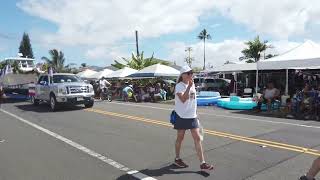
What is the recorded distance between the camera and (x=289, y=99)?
18031 millimetres

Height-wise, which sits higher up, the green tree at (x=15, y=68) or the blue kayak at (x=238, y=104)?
the green tree at (x=15, y=68)

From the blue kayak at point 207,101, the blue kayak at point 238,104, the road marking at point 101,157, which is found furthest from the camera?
the blue kayak at point 207,101

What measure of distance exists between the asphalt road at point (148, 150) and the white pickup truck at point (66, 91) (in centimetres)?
573

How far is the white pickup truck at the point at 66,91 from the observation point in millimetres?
20625

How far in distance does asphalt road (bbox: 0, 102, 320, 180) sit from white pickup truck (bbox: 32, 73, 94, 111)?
5728mm

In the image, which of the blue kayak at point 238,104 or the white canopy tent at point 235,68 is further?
the white canopy tent at point 235,68

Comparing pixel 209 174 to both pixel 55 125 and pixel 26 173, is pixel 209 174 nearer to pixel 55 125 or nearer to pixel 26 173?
pixel 26 173

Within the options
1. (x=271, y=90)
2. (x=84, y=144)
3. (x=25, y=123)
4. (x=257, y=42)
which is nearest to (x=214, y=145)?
(x=84, y=144)

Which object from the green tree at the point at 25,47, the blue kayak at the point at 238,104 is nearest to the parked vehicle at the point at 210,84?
the blue kayak at the point at 238,104

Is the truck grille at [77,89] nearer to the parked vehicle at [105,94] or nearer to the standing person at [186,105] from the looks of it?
the parked vehicle at [105,94]

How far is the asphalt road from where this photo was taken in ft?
24.3

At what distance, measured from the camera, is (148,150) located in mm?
9391

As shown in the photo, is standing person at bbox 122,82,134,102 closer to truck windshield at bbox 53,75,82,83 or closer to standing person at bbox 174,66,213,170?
truck windshield at bbox 53,75,82,83

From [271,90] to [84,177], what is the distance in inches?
516
